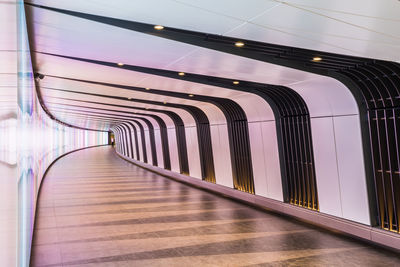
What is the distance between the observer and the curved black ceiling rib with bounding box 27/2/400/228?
700 cm

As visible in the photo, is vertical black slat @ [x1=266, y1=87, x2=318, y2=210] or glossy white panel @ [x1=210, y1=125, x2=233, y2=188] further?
glossy white panel @ [x1=210, y1=125, x2=233, y2=188]

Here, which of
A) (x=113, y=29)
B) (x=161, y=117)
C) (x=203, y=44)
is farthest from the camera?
(x=161, y=117)

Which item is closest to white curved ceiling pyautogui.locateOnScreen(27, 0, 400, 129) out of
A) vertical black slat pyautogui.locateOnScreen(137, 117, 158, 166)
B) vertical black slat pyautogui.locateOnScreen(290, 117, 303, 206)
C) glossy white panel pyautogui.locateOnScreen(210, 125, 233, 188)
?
vertical black slat pyautogui.locateOnScreen(290, 117, 303, 206)

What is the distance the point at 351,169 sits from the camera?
331 inches

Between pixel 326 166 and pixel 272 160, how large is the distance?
8.26 feet

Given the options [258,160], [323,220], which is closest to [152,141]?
[258,160]

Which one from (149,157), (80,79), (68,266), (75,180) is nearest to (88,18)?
(68,266)

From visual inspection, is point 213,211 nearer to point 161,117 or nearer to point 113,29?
point 113,29

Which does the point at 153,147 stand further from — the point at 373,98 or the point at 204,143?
the point at 373,98

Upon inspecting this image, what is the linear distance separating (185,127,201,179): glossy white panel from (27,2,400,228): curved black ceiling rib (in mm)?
10225

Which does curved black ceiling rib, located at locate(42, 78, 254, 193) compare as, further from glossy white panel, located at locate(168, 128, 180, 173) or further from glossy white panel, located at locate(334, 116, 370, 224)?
glossy white panel, located at locate(168, 128, 180, 173)

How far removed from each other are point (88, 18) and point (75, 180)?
52.5 feet

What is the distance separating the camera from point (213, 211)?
37.3 feet

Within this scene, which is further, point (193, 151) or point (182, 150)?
point (182, 150)
